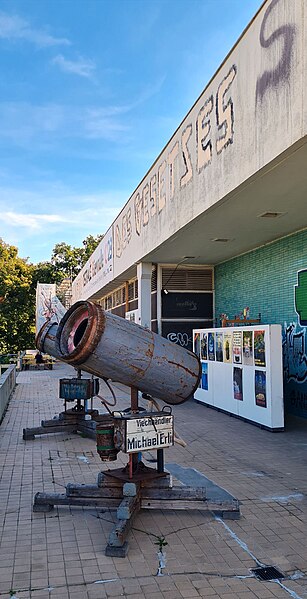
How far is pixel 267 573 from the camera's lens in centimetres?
413

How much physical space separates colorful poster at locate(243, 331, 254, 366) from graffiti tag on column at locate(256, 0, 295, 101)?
5.18m

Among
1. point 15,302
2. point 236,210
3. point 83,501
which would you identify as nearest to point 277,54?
point 236,210

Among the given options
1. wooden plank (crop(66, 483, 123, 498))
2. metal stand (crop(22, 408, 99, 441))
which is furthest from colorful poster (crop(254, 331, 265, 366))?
wooden plank (crop(66, 483, 123, 498))

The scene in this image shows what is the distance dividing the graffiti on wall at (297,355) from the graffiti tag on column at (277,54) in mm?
5097

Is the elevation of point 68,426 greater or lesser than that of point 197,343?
lesser

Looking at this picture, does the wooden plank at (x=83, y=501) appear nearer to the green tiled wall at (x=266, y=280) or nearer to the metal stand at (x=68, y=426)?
the metal stand at (x=68, y=426)

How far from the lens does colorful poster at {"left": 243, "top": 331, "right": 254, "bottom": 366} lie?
35.0 feet

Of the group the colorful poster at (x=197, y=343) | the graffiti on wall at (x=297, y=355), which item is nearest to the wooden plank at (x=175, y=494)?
the graffiti on wall at (x=297, y=355)

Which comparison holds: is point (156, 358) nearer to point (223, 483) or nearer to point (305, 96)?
point (223, 483)

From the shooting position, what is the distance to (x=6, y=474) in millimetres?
7023

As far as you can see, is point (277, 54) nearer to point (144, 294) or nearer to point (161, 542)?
point (161, 542)

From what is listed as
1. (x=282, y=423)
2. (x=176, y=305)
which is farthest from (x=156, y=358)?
(x=176, y=305)

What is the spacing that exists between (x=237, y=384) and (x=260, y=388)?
1.18 m

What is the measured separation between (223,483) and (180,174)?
6445mm
